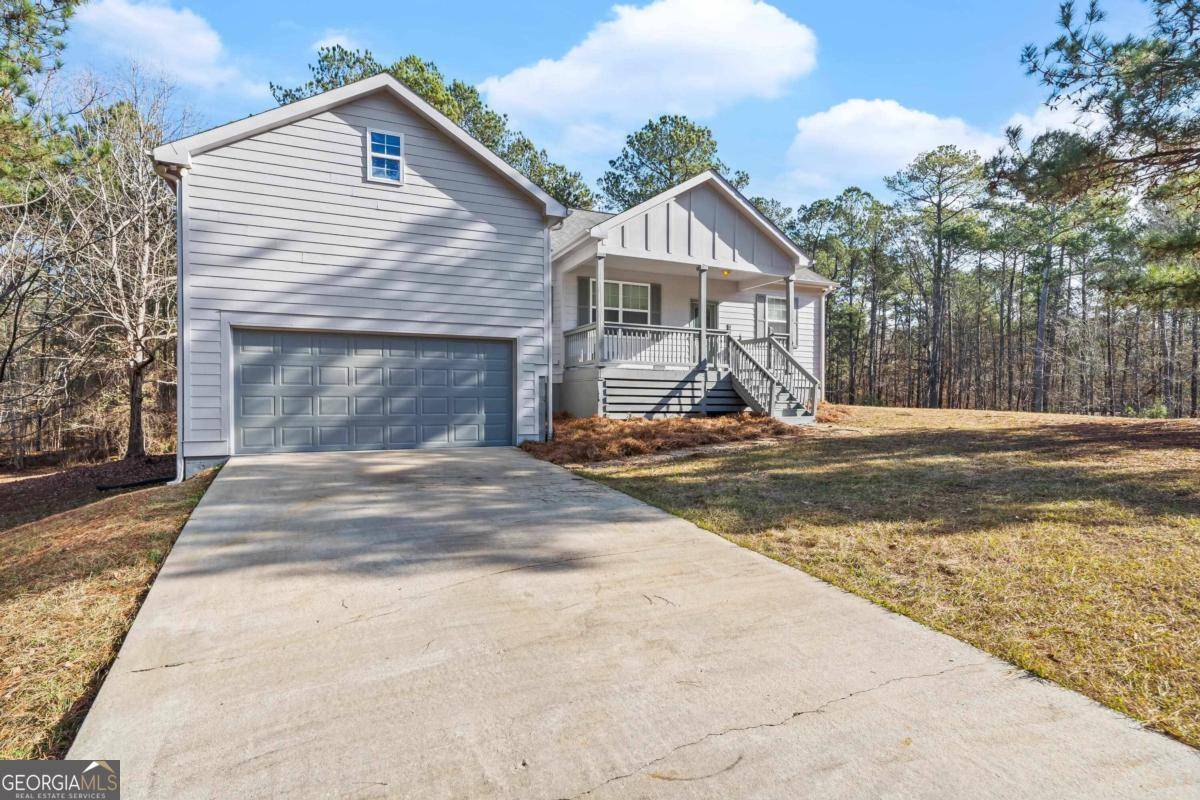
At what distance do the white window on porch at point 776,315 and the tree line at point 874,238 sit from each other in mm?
6420

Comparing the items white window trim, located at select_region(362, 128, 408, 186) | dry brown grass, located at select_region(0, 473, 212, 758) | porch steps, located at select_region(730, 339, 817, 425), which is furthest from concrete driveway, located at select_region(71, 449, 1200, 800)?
porch steps, located at select_region(730, 339, 817, 425)

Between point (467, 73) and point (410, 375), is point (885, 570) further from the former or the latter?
point (467, 73)

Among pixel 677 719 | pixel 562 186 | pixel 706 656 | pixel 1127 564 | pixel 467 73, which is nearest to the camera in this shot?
pixel 677 719

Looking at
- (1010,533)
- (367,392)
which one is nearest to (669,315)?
(367,392)

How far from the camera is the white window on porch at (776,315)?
1719cm

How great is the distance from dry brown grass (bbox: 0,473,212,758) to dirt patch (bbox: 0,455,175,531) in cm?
448

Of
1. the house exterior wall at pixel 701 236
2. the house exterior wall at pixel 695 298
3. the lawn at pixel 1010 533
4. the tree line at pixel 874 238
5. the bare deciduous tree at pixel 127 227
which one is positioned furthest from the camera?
the house exterior wall at pixel 695 298

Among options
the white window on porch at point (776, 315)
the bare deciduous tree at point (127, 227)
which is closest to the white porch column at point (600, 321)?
the white window on porch at point (776, 315)

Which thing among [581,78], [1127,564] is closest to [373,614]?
[1127,564]

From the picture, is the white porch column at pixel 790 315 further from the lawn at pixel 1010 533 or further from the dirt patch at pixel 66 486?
the dirt patch at pixel 66 486

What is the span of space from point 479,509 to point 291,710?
349cm

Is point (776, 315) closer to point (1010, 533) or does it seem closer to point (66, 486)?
point (1010, 533)

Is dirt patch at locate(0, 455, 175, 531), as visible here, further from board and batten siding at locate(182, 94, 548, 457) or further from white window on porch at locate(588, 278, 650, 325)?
white window on porch at locate(588, 278, 650, 325)

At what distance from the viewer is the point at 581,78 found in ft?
58.7
